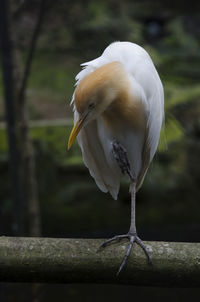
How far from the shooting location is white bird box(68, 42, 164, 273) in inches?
68.1

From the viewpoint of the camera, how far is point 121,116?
1859mm

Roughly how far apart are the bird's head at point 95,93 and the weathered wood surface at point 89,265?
36cm

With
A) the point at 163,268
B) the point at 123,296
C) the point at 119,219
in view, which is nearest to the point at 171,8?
the point at 119,219

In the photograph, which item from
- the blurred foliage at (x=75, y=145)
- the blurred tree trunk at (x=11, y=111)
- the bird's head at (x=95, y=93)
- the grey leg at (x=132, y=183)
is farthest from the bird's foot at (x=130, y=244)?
the blurred foliage at (x=75, y=145)

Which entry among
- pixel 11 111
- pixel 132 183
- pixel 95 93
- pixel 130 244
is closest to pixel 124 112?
pixel 95 93

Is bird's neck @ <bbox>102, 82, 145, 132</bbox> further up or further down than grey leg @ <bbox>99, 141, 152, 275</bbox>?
further up

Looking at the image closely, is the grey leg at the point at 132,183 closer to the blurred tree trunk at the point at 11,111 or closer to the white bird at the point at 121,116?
the white bird at the point at 121,116

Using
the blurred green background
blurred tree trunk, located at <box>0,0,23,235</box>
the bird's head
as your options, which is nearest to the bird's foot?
the bird's head

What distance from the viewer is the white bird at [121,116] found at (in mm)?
1730

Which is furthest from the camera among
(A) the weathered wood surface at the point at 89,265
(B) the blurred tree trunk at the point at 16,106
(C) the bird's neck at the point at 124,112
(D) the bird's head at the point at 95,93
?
(B) the blurred tree trunk at the point at 16,106

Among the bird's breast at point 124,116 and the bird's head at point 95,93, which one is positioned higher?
the bird's head at point 95,93

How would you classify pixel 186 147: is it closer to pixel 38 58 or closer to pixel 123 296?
pixel 123 296

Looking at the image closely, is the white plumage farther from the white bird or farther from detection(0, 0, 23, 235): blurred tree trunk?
detection(0, 0, 23, 235): blurred tree trunk

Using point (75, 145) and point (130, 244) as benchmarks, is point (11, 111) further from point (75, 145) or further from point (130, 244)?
point (75, 145)
